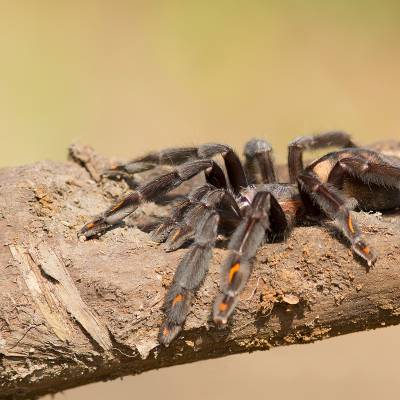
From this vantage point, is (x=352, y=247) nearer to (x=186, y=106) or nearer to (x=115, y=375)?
(x=115, y=375)

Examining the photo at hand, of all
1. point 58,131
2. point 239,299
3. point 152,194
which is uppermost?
point 152,194

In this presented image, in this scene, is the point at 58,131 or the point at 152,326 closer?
the point at 152,326

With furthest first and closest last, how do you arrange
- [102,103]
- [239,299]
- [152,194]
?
1. [102,103]
2. [152,194]
3. [239,299]

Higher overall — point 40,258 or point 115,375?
point 40,258

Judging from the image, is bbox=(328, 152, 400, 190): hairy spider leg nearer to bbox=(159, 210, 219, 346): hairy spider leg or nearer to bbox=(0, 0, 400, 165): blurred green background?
bbox=(159, 210, 219, 346): hairy spider leg

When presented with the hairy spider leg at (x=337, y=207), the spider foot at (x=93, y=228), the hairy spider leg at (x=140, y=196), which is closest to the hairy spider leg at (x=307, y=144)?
the hairy spider leg at (x=337, y=207)

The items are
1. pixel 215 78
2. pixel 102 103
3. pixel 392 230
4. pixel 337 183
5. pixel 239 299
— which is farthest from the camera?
pixel 215 78

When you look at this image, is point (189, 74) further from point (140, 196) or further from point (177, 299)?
point (177, 299)

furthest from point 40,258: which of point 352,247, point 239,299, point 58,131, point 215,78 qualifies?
point 215,78
